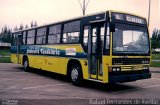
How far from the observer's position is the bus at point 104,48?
1207cm

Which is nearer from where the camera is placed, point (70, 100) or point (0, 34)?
point (70, 100)

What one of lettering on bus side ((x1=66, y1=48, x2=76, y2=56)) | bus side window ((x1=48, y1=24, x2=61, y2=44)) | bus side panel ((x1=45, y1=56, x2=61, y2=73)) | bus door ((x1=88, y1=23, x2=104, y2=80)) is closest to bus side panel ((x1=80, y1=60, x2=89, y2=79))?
bus door ((x1=88, y1=23, x2=104, y2=80))

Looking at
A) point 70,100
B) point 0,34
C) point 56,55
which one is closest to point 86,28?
point 56,55

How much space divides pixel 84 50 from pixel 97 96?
286 cm

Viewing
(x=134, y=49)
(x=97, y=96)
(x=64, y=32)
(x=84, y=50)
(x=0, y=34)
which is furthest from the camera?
(x=0, y=34)

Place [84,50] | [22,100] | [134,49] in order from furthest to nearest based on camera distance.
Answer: [84,50], [134,49], [22,100]

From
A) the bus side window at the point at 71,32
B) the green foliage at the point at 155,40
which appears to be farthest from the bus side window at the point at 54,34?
the green foliage at the point at 155,40

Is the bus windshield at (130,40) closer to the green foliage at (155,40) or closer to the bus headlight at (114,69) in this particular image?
the bus headlight at (114,69)

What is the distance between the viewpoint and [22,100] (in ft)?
33.7

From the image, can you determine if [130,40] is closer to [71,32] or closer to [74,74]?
[74,74]

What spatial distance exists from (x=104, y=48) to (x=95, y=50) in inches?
34.2

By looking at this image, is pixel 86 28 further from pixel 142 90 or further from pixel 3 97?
pixel 3 97

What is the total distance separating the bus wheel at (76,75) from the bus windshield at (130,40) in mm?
2579

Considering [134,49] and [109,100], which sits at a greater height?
[134,49]
